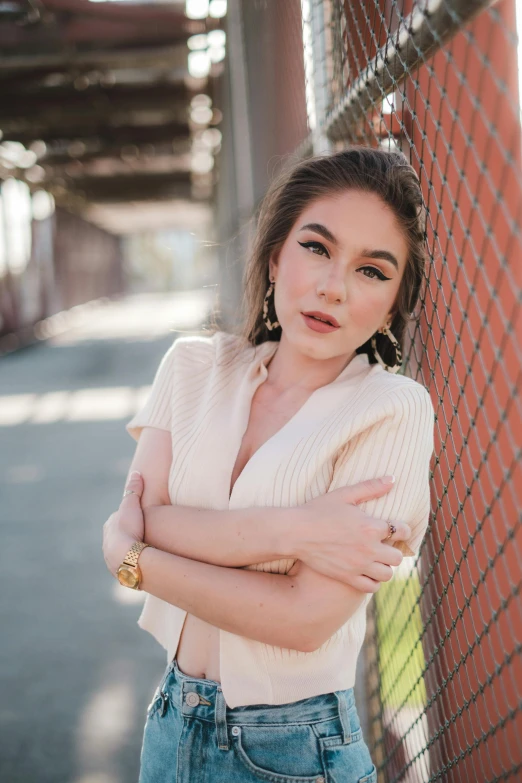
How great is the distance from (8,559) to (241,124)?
128 inches

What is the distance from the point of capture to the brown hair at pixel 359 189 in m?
1.48

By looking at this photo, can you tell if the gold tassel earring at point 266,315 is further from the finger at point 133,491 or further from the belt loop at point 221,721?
the belt loop at point 221,721

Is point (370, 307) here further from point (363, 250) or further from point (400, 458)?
point (400, 458)

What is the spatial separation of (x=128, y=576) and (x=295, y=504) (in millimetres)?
375

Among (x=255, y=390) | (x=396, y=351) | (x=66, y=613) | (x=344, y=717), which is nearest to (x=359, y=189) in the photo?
(x=396, y=351)

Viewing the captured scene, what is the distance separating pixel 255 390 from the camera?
1617 millimetres

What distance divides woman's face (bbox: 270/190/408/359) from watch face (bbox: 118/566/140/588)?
1.85 feet

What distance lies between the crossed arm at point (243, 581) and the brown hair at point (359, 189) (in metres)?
0.52

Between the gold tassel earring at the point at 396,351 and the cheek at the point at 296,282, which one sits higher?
the cheek at the point at 296,282

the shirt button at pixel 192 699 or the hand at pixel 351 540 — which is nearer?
the hand at pixel 351 540

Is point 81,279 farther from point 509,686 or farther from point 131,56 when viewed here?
point 509,686

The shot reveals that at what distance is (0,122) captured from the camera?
1185 centimetres

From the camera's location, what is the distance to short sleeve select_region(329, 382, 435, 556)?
129 cm

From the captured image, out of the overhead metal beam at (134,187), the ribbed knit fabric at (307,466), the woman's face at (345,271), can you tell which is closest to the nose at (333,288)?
the woman's face at (345,271)
